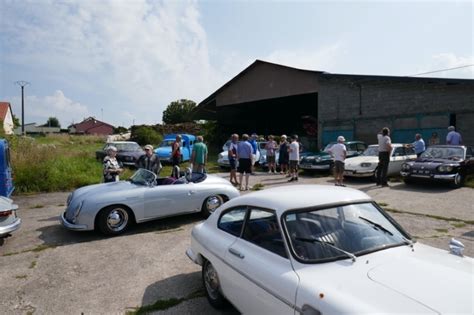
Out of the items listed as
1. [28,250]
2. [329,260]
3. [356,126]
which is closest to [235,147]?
[28,250]

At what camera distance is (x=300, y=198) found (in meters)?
2.90

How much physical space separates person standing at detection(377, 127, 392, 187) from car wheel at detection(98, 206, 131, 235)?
831 centimetres

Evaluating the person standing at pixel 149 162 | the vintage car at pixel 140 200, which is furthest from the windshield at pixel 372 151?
the person standing at pixel 149 162

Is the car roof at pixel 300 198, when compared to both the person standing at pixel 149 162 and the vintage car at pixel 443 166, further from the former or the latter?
the vintage car at pixel 443 166

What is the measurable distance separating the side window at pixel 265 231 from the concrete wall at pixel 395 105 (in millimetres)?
15567

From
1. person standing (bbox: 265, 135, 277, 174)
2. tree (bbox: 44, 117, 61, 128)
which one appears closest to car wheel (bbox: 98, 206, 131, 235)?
person standing (bbox: 265, 135, 277, 174)

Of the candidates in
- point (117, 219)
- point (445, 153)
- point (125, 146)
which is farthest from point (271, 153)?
point (117, 219)

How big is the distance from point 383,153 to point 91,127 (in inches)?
4501

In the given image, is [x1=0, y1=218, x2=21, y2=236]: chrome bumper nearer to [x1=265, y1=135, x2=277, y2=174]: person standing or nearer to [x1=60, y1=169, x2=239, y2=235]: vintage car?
[x1=60, y1=169, x2=239, y2=235]: vintage car

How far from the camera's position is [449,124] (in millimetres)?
15156

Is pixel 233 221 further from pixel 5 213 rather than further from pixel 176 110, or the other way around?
pixel 176 110

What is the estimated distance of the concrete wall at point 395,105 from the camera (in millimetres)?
14805

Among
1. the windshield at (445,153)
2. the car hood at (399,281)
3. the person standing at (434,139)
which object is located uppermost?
the person standing at (434,139)

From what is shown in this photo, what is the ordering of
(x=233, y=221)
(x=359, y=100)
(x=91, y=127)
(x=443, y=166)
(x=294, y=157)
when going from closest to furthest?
(x=233, y=221) < (x=443, y=166) < (x=294, y=157) < (x=359, y=100) < (x=91, y=127)
